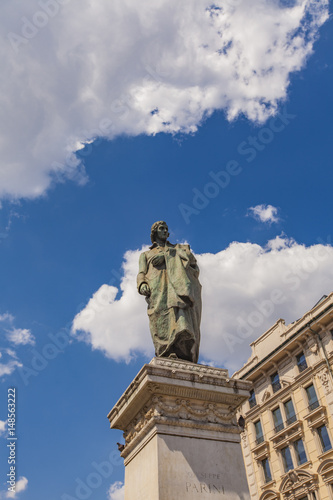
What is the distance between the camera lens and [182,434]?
626cm

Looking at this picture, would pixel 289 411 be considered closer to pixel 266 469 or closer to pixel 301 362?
pixel 301 362

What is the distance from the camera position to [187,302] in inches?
311

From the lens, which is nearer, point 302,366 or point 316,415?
point 316,415

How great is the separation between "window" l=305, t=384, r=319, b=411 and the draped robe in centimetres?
2202

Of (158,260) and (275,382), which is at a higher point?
(275,382)

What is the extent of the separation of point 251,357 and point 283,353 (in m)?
4.62

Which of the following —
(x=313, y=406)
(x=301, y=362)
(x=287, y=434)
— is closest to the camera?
(x=313, y=406)

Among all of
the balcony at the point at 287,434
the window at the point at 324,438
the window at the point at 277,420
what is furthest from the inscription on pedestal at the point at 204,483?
the window at the point at 277,420

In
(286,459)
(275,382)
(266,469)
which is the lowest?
(286,459)

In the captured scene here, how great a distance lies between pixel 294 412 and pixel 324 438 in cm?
299

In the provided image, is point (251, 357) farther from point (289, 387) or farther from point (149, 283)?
point (149, 283)

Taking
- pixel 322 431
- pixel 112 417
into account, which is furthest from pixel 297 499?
pixel 112 417

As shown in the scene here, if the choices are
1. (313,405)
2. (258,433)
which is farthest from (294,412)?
(258,433)

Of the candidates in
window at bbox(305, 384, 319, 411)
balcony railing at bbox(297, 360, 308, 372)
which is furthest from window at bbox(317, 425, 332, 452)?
balcony railing at bbox(297, 360, 308, 372)
